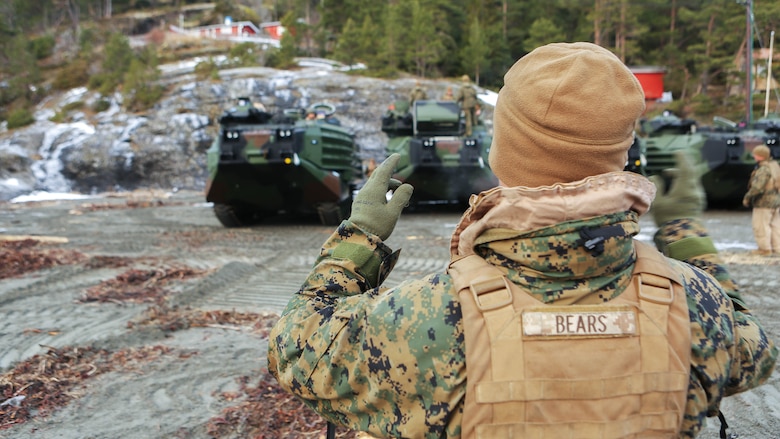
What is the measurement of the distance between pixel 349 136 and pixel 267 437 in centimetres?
934

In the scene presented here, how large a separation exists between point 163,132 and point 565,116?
70.4ft

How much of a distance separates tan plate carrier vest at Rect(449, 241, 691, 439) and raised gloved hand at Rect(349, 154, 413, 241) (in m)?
0.28

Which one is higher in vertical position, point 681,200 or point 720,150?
point 681,200

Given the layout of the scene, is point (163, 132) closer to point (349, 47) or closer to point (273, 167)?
point (349, 47)

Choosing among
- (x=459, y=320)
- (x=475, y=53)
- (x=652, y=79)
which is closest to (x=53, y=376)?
(x=459, y=320)

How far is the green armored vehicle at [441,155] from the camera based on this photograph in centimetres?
1212

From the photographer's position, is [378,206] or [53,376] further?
[53,376]

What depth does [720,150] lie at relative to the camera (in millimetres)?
12000

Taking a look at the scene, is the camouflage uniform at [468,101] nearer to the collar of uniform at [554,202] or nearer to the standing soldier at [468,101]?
the standing soldier at [468,101]

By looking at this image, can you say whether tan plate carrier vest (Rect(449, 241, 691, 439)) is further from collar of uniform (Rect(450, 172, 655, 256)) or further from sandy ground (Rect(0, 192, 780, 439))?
sandy ground (Rect(0, 192, 780, 439))

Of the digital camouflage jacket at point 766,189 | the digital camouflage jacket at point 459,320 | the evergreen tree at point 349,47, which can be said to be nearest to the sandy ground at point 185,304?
the digital camouflage jacket at point 766,189

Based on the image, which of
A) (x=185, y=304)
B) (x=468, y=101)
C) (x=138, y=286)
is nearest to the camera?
(x=185, y=304)

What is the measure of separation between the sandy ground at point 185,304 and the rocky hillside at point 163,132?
8.84 m

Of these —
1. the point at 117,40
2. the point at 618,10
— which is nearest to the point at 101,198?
the point at 117,40
